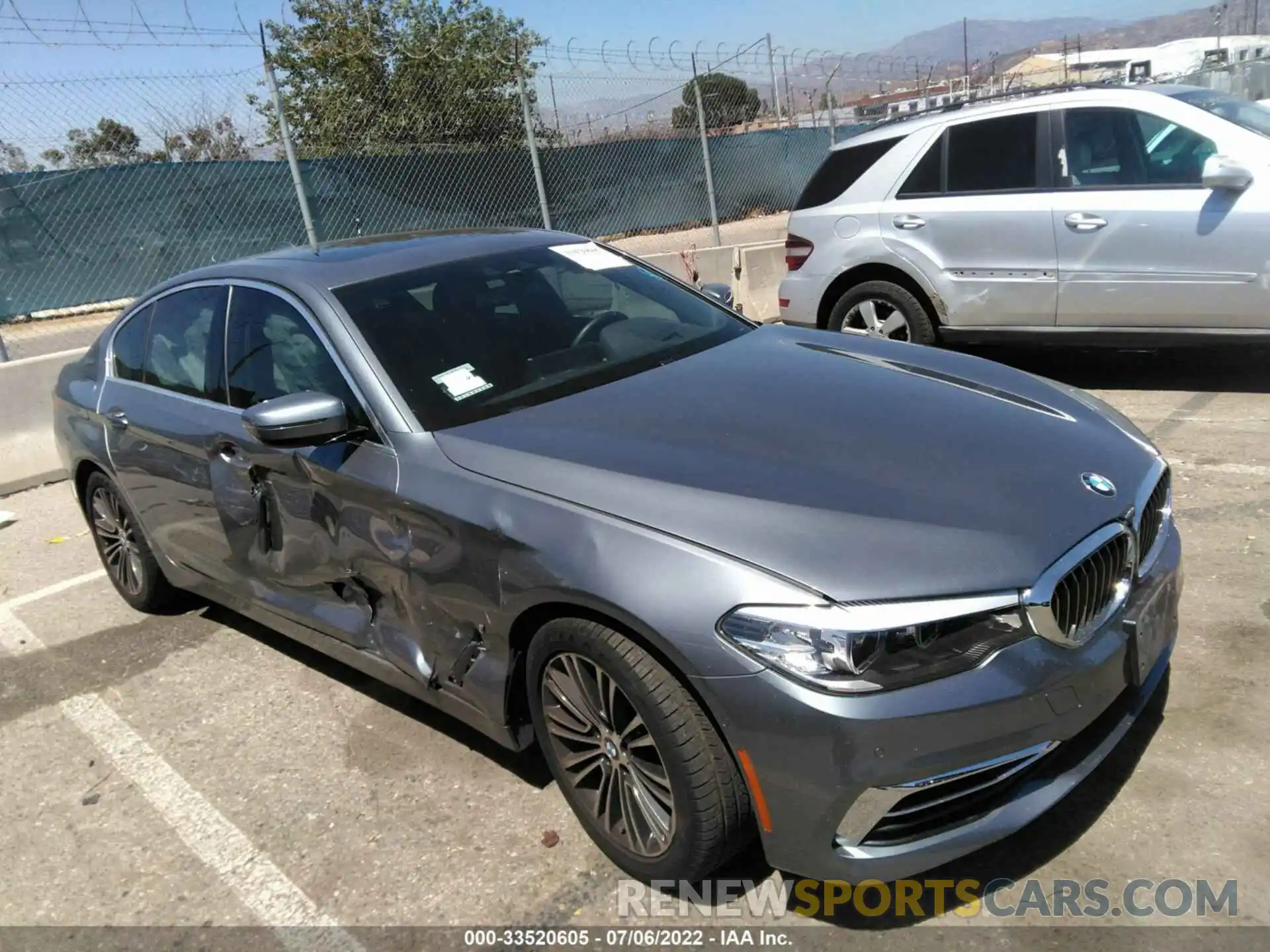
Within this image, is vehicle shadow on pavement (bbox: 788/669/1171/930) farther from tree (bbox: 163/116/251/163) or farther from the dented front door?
tree (bbox: 163/116/251/163)

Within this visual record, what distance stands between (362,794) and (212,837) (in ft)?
1.49

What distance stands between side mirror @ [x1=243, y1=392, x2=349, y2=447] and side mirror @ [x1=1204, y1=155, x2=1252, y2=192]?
4880mm

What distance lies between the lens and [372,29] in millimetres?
22688

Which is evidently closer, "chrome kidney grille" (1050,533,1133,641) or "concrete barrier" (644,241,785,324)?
"chrome kidney grille" (1050,533,1133,641)

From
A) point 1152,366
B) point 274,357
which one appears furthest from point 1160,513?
point 1152,366

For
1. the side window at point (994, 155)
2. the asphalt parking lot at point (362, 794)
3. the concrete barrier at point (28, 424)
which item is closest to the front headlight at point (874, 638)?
the asphalt parking lot at point (362, 794)

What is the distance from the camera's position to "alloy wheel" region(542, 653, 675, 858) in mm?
2506

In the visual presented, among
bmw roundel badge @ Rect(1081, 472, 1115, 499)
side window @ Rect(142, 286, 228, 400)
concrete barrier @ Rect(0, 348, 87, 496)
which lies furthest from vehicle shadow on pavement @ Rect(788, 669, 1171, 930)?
concrete barrier @ Rect(0, 348, 87, 496)

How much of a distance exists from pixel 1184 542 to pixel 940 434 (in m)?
2.04

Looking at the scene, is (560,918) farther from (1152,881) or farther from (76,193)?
(76,193)

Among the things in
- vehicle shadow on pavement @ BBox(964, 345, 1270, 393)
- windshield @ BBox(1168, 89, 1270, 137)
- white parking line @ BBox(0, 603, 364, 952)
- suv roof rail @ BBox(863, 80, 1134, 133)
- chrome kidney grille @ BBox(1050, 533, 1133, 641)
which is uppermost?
suv roof rail @ BBox(863, 80, 1134, 133)

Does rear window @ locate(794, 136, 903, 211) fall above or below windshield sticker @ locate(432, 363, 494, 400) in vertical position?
above

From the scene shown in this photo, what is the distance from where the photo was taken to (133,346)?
15.0 feet

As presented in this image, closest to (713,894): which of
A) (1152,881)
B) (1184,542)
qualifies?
(1152,881)
